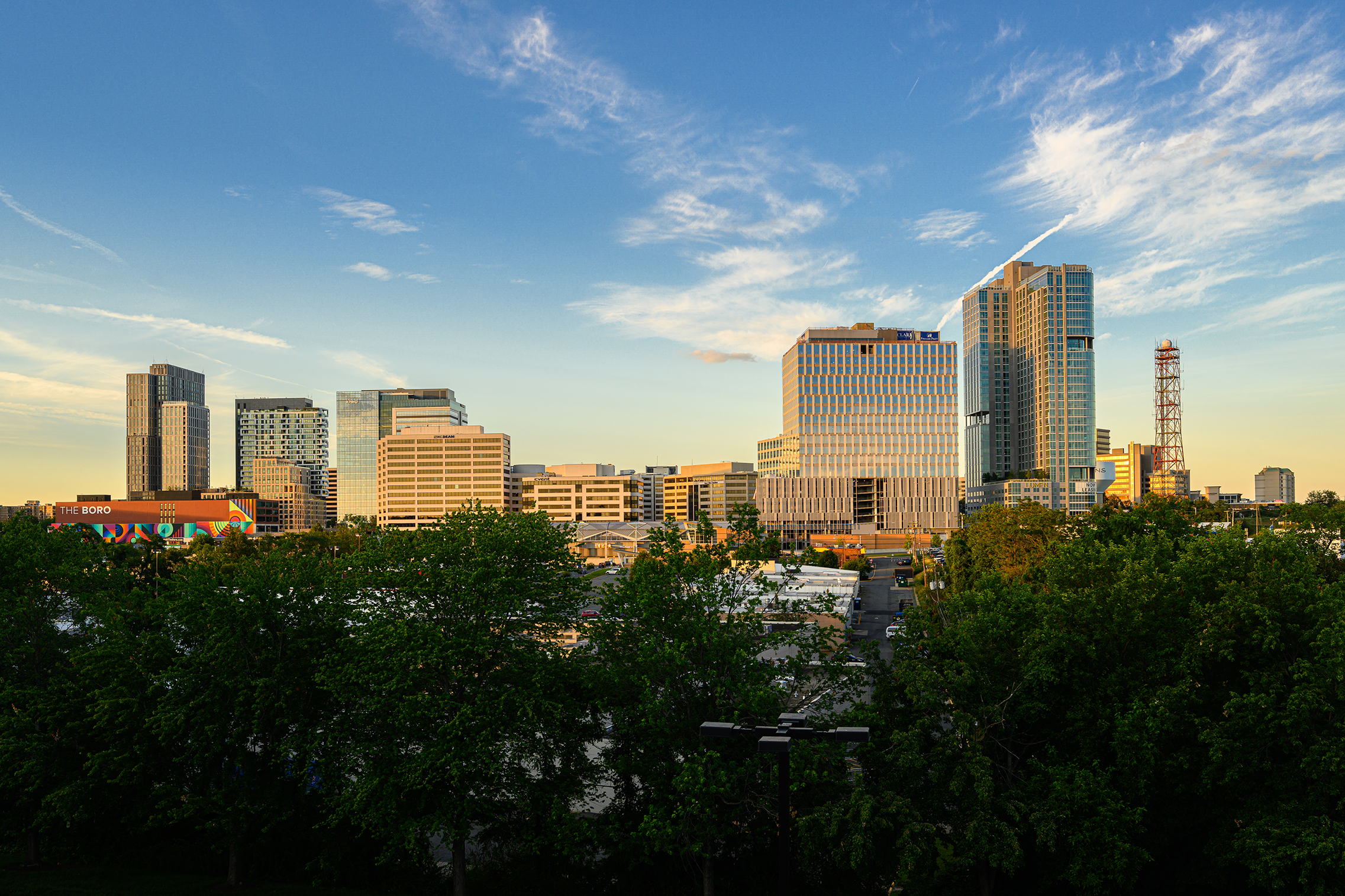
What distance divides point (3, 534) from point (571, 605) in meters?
26.2

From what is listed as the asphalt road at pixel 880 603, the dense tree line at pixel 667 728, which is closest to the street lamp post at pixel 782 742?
the dense tree line at pixel 667 728

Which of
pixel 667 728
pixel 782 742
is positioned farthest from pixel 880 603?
pixel 782 742

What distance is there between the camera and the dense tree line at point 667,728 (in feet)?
76.1

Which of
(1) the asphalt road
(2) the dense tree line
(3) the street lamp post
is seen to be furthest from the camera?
(1) the asphalt road

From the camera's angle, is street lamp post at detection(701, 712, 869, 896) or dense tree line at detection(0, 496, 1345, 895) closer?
street lamp post at detection(701, 712, 869, 896)

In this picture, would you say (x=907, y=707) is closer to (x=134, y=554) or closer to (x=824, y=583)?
(x=824, y=583)

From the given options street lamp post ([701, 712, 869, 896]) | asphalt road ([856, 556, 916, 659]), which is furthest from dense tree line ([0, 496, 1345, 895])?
asphalt road ([856, 556, 916, 659])

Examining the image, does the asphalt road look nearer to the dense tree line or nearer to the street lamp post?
the dense tree line

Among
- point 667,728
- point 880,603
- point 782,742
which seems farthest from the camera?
point 880,603

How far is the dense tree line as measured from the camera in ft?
76.1

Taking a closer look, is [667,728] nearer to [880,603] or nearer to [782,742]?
[782,742]

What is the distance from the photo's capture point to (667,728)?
2448 cm

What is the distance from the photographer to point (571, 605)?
28109mm

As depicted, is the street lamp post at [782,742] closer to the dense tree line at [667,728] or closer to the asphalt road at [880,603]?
the dense tree line at [667,728]
